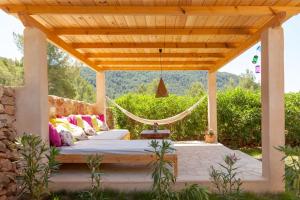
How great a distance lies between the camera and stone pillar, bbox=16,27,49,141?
4.33 m

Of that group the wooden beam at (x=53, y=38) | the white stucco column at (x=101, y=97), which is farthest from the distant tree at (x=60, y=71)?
the wooden beam at (x=53, y=38)

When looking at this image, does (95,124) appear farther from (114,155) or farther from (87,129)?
(114,155)

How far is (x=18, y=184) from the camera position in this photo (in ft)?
13.1

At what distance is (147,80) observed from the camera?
Result: 3197 centimetres

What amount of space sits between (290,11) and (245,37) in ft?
5.52

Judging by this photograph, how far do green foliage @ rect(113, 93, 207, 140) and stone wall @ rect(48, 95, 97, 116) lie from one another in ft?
5.46

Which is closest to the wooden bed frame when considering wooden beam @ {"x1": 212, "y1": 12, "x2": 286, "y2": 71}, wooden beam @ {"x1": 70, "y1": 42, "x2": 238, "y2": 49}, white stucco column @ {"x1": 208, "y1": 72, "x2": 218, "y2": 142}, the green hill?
wooden beam @ {"x1": 212, "y1": 12, "x2": 286, "y2": 71}

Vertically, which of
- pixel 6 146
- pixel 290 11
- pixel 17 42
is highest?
pixel 17 42

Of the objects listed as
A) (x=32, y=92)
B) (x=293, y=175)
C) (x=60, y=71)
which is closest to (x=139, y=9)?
(x=32, y=92)

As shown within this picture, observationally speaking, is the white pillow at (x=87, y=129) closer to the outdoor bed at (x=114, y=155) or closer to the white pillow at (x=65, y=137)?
the white pillow at (x=65, y=137)

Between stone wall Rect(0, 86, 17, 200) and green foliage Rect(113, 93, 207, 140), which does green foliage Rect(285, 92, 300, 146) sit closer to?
green foliage Rect(113, 93, 207, 140)

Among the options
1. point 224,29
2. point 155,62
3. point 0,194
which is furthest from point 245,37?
point 0,194

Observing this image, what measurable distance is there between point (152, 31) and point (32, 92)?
1.93 metres

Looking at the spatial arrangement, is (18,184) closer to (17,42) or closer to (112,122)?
(112,122)
